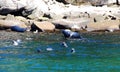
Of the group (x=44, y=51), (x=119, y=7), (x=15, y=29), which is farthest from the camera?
(x=119, y=7)

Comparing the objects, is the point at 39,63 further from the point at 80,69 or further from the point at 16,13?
the point at 16,13

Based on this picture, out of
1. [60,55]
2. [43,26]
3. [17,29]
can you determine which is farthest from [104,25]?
[60,55]

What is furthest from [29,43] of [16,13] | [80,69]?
[16,13]

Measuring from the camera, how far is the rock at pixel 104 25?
131 feet

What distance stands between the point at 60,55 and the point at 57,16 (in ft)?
65.2

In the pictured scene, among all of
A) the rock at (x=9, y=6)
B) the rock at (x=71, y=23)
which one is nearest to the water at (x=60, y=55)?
the rock at (x=71, y=23)

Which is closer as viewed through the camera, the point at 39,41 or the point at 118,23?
the point at 39,41

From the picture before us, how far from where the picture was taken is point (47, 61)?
72.8 feet

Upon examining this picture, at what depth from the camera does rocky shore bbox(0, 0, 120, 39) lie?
39969mm

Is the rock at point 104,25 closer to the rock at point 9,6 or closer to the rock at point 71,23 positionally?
the rock at point 71,23

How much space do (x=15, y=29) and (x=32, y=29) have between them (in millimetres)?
1548

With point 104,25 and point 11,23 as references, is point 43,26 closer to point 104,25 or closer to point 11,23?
point 11,23

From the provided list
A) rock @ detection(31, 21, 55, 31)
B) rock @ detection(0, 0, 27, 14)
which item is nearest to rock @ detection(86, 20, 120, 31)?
rock @ detection(31, 21, 55, 31)

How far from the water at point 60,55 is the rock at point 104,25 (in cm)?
539
